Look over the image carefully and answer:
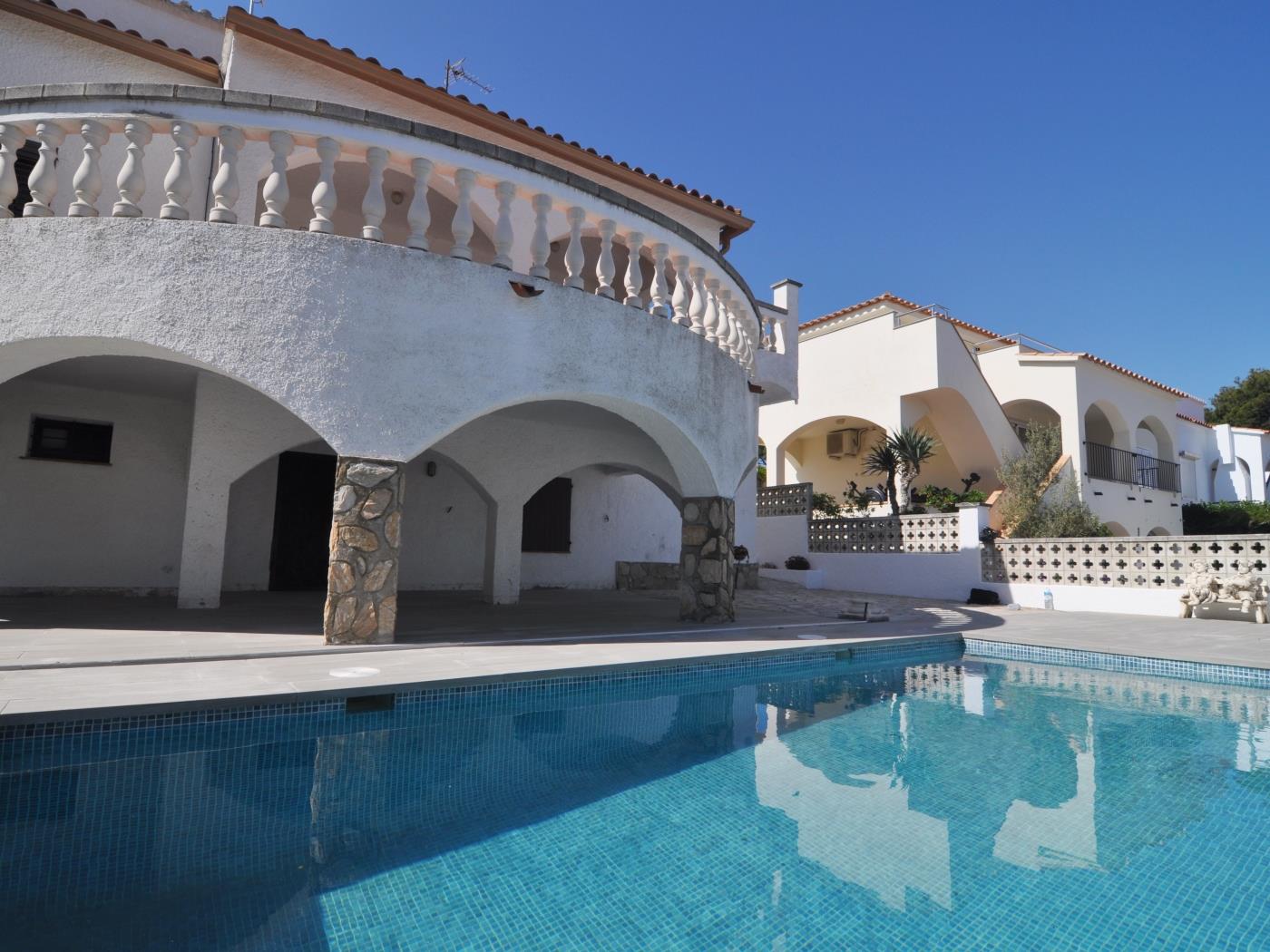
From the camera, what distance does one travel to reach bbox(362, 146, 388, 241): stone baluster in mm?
6035

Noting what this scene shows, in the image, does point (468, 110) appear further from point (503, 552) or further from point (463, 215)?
point (503, 552)

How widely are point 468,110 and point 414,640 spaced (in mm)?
7344

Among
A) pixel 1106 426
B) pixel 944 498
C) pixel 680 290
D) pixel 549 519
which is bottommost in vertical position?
pixel 549 519

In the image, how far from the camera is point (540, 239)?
677 centimetres

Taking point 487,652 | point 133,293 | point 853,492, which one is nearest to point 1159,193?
point 853,492

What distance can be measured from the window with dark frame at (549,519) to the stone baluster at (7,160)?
925 cm

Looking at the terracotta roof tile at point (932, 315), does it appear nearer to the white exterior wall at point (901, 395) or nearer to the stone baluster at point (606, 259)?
the white exterior wall at point (901, 395)

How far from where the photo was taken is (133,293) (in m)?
5.53

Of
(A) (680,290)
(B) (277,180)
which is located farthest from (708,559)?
(B) (277,180)

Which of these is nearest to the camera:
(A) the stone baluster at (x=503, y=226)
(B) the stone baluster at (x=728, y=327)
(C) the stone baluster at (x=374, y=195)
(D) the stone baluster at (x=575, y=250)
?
(C) the stone baluster at (x=374, y=195)

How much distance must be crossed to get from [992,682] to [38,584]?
1155cm

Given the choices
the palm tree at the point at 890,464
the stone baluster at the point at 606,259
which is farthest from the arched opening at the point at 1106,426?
the stone baluster at the point at 606,259

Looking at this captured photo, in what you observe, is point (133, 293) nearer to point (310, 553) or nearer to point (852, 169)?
point (310, 553)

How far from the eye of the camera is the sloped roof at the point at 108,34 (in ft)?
26.6
